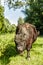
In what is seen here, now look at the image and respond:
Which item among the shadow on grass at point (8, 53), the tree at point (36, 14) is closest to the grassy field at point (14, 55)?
the shadow on grass at point (8, 53)

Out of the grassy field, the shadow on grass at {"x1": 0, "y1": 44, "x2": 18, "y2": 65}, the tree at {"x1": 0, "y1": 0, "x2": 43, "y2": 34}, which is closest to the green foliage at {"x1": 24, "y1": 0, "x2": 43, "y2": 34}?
the tree at {"x1": 0, "y1": 0, "x2": 43, "y2": 34}

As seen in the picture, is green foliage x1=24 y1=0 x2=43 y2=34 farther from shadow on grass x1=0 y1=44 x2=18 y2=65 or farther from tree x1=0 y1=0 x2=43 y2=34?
shadow on grass x1=0 y1=44 x2=18 y2=65

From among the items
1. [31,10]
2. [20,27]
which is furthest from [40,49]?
[31,10]

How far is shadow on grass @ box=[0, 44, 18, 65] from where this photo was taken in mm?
13261

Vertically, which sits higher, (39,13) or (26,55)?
Answer: (26,55)

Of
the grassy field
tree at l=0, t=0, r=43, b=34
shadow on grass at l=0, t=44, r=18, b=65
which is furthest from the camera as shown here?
tree at l=0, t=0, r=43, b=34

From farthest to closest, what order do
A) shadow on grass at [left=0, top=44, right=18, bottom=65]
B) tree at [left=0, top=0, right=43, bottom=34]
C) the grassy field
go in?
tree at [left=0, top=0, right=43, bottom=34] < shadow on grass at [left=0, top=44, right=18, bottom=65] < the grassy field

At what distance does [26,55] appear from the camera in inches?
519

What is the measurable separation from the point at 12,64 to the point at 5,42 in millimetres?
4152

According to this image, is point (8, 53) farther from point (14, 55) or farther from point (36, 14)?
point (36, 14)

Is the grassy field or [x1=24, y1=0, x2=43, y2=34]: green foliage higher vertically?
the grassy field

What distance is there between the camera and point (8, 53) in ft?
46.3

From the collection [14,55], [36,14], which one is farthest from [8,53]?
[36,14]

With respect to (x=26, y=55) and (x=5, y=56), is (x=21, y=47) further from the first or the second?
(x=5, y=56)
